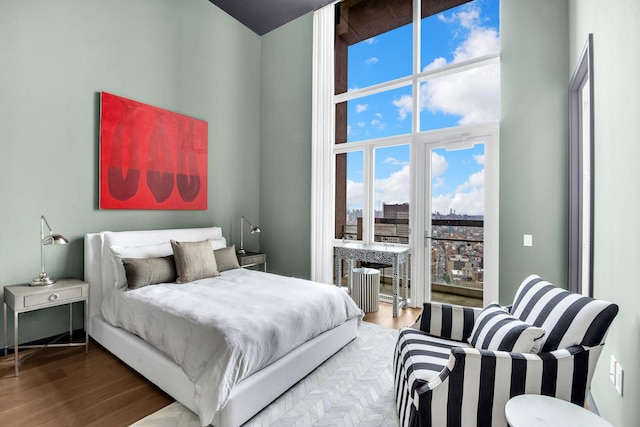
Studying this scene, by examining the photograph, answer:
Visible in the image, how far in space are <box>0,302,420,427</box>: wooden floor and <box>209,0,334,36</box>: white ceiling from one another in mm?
4377

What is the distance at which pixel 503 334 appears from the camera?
1479 millimetres

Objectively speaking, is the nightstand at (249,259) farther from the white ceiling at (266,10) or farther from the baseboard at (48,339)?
the white ceiling at (266,10)

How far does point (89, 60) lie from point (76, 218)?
1.54 metres

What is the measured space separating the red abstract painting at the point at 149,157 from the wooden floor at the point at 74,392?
1447mm

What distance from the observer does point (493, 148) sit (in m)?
3.37

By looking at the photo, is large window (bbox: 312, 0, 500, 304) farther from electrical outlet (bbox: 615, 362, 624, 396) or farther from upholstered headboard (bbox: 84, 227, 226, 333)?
upholstered headboard (bbox: 84, 227, 226, 333)

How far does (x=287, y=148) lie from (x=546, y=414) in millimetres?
4131

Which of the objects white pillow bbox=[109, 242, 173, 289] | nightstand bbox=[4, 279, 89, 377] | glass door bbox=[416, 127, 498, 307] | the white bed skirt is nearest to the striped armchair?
the white bed skirt

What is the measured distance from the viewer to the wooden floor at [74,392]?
181cm

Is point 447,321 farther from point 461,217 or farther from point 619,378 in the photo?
point 461,217

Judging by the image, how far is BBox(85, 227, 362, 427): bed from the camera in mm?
1709

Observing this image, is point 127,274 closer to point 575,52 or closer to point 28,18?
point 28,18

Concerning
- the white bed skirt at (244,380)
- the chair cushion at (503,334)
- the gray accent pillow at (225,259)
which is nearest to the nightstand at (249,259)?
the gray accent pillow at (225,259)

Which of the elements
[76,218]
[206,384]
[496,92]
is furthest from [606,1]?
[76,218]
